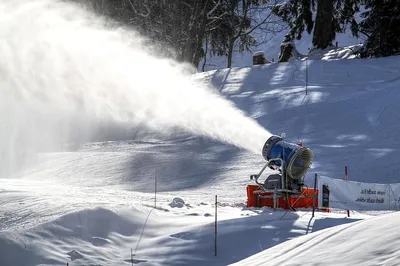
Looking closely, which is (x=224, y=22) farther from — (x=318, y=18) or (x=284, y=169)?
(x=284, y=169)

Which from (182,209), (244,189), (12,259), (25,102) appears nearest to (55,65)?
(25,102)

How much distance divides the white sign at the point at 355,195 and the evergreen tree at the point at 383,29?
17336mm

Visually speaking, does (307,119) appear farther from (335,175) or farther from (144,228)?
(144,228)

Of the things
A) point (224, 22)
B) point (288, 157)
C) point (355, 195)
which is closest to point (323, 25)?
point (224, 22)

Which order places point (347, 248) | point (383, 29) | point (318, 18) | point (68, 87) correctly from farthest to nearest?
point (318, 18) → point (383, 29) → point (68, 87) → point (347, 248)

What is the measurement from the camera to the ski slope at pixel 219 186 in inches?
365

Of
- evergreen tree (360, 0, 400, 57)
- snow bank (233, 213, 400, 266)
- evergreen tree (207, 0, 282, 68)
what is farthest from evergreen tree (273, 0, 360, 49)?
snow bank (233, 213, 400, 266)

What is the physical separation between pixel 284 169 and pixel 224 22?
26.3 metres

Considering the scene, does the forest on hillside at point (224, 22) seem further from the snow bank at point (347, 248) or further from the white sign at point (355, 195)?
the snow bank at point (347, 248)

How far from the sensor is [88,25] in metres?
30.8

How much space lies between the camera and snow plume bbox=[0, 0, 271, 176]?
23891 millimetres

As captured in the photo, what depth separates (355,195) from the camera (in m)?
13.0

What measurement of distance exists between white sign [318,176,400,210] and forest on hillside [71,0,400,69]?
17941 mm

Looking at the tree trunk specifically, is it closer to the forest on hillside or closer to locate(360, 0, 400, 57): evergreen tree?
the forest on hillside
